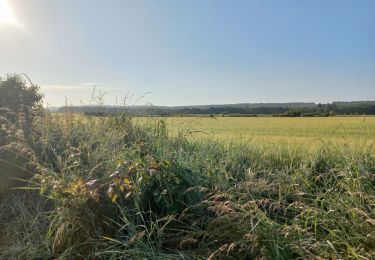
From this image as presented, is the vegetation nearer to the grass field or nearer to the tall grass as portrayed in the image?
the tall grass

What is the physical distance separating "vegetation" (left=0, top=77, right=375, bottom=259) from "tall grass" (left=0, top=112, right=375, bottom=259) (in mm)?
12

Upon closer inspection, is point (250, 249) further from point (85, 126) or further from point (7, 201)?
point (85, 126)

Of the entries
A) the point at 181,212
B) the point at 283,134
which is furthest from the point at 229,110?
the point at 181,212

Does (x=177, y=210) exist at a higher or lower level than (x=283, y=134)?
higher

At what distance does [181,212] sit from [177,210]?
0.05 m

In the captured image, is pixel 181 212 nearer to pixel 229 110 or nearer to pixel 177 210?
pixel 177 210

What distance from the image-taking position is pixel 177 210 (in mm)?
4090

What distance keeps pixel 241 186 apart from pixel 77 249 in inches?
69.9

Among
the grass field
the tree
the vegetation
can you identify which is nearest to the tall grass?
the vegetation

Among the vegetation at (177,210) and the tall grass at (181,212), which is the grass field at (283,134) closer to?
the vegetation at (177,210)

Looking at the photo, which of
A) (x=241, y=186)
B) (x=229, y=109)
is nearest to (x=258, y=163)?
(x=241, y=186)

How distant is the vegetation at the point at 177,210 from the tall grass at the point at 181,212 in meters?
0.01

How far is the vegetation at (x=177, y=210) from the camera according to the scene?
127 inches

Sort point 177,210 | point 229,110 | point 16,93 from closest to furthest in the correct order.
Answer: point 177,210 < point 16,93 < point 229,110
